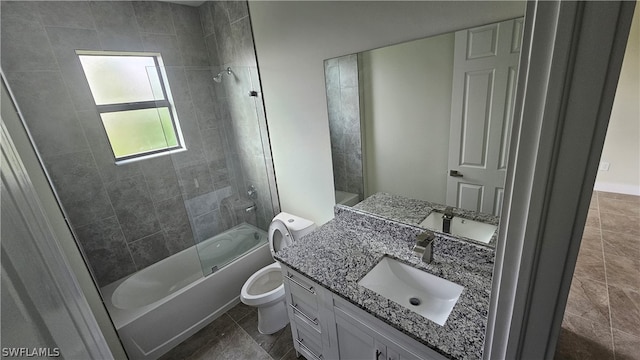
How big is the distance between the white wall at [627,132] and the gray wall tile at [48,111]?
545 cm

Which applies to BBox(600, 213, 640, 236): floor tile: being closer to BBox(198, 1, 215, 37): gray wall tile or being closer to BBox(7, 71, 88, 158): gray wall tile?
BBox(198, 1, 215, 37): gray wall tile

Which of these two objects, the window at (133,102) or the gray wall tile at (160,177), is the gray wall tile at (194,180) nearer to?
the gray wall tile at (160,177)

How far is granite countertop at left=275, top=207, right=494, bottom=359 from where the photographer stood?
1.00 meters

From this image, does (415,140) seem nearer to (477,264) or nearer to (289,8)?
(477,264)

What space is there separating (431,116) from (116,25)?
2.58 meters

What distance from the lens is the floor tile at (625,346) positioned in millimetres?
1433

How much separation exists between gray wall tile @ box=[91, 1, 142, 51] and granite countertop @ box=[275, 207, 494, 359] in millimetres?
2249

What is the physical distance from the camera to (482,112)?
122 centimetres

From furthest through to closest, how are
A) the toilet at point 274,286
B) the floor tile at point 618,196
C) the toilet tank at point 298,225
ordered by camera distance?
A: the floor tile at point 618,196 → the toilet tank at point 298,225 → the toilet at point 274,286

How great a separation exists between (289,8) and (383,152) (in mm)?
1176

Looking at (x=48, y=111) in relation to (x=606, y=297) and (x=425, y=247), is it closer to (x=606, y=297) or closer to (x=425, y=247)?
(x=425, y=247)

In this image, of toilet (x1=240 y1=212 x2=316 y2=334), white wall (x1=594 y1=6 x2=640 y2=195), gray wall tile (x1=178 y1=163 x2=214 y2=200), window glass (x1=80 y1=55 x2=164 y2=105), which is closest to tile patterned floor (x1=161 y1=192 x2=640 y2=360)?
toilet (x1=240 y1=212 x2=316 y2=334)

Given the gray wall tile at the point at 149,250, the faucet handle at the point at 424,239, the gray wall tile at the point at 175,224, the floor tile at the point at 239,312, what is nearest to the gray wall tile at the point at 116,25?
the gray wall tile at the point at 175,224

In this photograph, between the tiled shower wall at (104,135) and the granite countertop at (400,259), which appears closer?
the granite countertop at (400,259)
